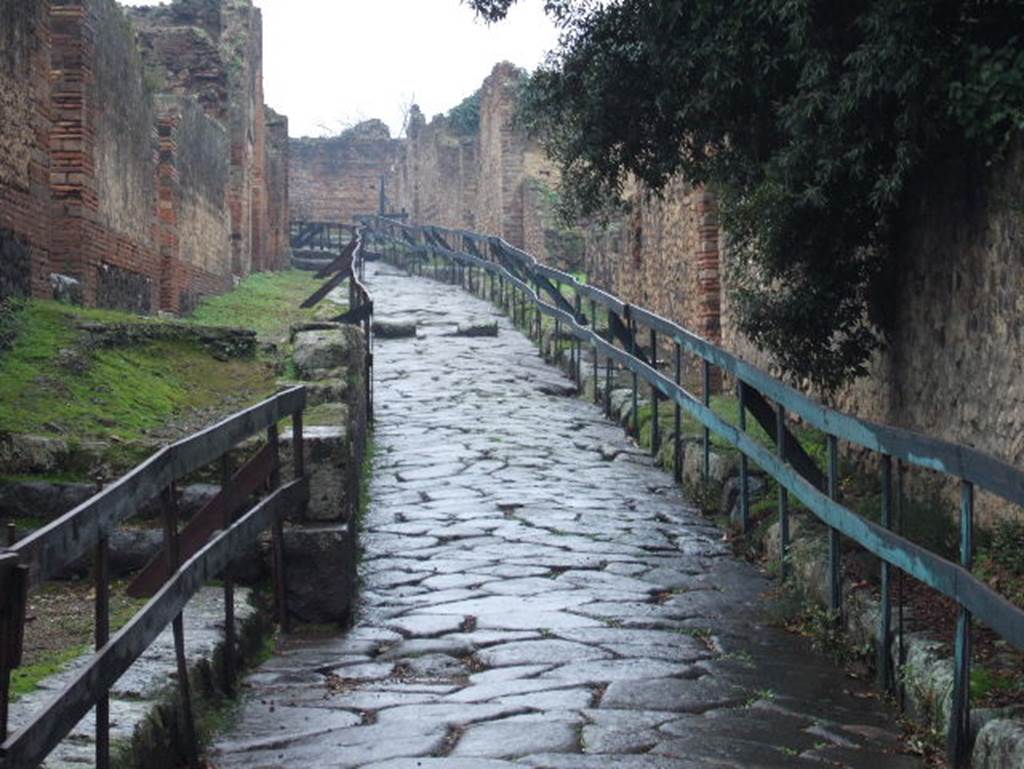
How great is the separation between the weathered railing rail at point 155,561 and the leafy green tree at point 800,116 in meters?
3.14

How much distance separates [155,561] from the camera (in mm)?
4984

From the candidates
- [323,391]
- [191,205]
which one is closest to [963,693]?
[323,391]

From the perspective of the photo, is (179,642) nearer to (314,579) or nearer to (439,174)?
(314,579)

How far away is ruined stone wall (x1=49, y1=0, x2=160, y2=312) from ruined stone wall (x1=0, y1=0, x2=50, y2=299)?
174 centimetres

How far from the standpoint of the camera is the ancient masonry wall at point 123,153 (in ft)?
37.8

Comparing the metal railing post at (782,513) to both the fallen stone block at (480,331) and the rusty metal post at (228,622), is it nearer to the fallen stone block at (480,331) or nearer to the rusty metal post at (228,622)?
the rusty metal post at (228,622)

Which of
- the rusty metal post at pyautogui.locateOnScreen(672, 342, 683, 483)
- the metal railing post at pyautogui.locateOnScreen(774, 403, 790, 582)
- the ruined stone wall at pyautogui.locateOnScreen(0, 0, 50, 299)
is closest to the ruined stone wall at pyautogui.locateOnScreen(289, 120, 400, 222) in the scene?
the ruined stone wall at pyautogui.locateOnScreen(0, 0, 50, 299)

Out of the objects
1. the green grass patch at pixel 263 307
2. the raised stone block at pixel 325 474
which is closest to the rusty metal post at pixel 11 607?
the raised stone block at pixel 325 474

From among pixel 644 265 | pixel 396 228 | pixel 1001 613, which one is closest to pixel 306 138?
pixel 396 228

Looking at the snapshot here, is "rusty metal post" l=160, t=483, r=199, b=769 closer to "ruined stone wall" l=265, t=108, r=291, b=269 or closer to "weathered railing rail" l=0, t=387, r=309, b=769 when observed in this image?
"weathered railing rail" l=0, t=387, r=309, b=769

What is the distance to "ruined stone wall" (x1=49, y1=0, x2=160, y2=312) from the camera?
45.5ft

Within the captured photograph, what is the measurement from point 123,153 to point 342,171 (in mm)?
37432

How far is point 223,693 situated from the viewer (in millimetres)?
5215

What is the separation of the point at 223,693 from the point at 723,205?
5648 mm
